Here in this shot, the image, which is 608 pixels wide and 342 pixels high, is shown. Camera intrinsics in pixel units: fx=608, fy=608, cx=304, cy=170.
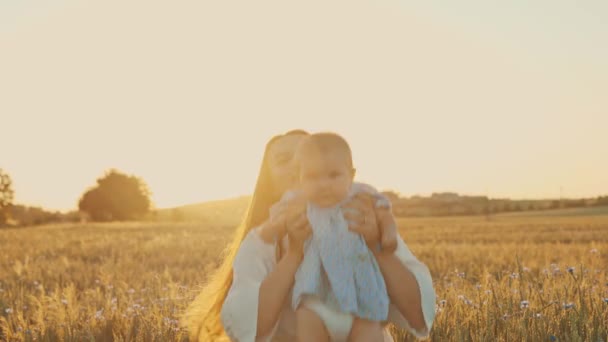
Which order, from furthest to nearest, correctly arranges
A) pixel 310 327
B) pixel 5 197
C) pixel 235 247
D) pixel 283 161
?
pixel 5 197, pixel 235 247, pixel 283 161, pixel 310 327

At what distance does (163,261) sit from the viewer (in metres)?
12.6

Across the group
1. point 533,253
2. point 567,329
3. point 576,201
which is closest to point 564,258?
point 533,253

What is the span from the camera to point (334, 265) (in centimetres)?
280

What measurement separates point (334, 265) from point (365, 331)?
329 mm

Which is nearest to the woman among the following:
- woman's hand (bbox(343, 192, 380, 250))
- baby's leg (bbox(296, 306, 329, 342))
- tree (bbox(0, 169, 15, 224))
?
woman's hand (bbox(343, 192, 380, 250))

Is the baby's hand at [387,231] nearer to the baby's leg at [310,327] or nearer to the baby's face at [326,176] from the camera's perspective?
the baby's face at [326,176]

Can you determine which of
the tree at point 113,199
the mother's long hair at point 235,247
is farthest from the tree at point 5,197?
the mother's long hair at point 235,247

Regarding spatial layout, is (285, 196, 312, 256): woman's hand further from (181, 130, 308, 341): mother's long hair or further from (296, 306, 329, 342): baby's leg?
(181, 130, 308, 341): mother's long hair

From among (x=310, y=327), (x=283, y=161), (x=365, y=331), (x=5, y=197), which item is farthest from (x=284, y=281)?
(x=5, y=197)

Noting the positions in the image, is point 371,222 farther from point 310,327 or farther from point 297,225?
point 310,327

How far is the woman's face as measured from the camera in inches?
142

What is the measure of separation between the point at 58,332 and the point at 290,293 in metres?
3.04

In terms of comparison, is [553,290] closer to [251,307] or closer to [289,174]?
[289,174]

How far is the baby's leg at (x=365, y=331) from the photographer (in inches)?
109
